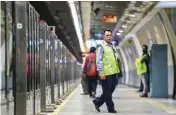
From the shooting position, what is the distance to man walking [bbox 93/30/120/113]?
35.1ft

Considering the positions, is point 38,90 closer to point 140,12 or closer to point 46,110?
point 46,110

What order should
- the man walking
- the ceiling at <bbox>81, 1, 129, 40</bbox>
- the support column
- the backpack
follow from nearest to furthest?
the support column → the man walking → the backpack → the ceiling at <bbox>81, 1, 129, 40</bbox>

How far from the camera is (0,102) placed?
339 inches

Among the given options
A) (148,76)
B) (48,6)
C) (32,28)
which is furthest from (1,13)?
(48,6)

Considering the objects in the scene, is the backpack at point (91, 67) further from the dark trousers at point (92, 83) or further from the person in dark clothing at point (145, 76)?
the person in dark clothing at point (145, 76)

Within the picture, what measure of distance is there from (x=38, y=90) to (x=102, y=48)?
91.7 inches

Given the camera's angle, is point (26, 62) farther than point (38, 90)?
No

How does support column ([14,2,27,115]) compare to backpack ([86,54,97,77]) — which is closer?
support column ([14,2,27,115])

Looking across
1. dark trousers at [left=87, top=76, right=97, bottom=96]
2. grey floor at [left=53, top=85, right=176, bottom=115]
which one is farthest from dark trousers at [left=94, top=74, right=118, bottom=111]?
dark trousers at [left=87, top=76, right=97, bottom=96]

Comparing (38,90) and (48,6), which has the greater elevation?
(48,6)

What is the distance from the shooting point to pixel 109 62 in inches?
426

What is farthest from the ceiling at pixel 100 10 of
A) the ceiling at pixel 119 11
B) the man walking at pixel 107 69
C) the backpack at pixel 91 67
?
the man walking at pixel 107 69

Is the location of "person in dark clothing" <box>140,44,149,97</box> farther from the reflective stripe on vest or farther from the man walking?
the reflective stripe on vest

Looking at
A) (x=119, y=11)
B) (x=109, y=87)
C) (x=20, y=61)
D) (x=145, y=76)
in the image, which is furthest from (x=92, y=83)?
(x=20, y=61)
